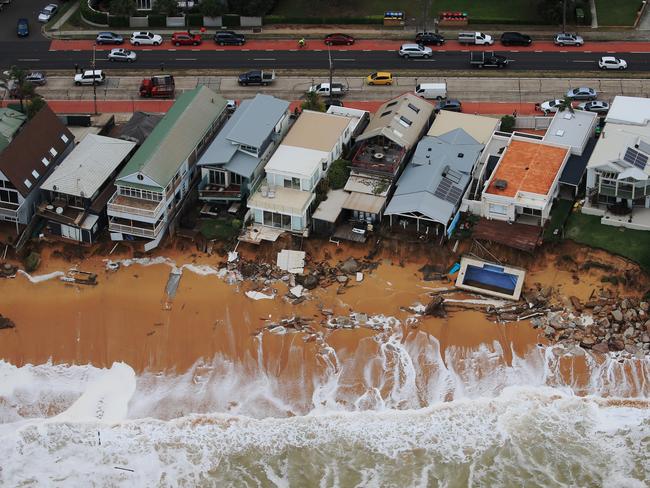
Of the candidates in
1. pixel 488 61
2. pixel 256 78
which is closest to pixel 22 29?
pixel 256 78

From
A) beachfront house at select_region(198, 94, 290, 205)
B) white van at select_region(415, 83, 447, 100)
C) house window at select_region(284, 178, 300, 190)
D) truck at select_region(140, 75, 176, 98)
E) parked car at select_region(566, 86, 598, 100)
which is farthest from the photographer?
truck at select_region(140, 75, 176, 98)

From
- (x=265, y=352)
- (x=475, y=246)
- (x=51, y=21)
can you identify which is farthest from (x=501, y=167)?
(x=51, y=21)

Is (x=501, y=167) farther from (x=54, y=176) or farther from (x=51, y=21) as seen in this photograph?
(x=51, y=21)

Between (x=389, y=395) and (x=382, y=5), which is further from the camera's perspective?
(x=382, y=5)

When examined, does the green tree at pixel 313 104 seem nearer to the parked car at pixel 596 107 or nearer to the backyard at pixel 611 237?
the parked car at pixel 596 107

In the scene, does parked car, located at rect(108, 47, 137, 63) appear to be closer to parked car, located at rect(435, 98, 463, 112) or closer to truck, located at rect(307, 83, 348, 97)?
truck, located at rect(307, 83, 348, 97)

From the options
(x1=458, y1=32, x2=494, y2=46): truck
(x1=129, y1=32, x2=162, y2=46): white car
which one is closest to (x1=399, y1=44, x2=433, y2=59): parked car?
(x1=458, y1=32, x2=494, y2=46): truck

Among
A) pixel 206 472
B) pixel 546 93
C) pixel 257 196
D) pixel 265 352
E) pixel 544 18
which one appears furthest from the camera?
pixel 544 18
